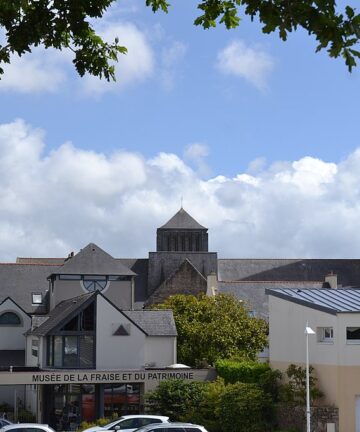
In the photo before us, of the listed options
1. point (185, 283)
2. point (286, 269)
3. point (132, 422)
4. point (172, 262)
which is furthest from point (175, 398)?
point (172, 262)

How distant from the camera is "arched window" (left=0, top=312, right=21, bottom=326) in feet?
194

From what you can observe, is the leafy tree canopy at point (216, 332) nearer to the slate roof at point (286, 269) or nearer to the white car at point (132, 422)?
the white car at point (132, 422)

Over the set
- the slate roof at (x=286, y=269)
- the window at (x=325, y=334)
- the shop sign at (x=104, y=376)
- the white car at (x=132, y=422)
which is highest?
the slate roof at (x=286, y=269)

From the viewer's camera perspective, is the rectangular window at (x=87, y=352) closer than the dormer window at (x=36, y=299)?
→ Yes

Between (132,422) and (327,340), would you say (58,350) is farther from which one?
(327,340)

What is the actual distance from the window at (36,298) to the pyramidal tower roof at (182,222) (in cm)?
5667

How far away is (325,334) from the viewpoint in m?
35.4

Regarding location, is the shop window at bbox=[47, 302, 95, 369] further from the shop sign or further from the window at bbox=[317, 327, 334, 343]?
the window at bbox=[317, 327, 334, 343]

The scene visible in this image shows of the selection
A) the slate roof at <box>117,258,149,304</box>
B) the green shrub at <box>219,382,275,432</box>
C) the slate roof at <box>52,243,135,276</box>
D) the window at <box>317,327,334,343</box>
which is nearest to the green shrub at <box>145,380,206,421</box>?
the green shrub at <box>219,382,275,432</box>

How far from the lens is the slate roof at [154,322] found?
5062cm

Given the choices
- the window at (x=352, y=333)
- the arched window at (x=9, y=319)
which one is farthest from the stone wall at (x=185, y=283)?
the window at (x=352, y=333)

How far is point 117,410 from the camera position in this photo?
1683 inches

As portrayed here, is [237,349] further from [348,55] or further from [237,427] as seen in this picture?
[348,55]

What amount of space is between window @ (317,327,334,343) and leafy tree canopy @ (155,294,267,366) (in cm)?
1785
